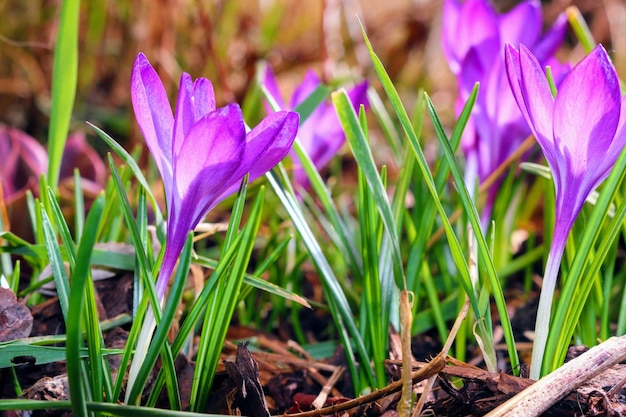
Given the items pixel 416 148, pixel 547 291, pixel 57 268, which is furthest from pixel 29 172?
pixel 547 291

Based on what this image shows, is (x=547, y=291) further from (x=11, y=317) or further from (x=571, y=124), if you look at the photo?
(x=11, y=317)

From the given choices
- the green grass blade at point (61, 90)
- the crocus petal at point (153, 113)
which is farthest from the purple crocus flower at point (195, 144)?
the green grass blade at point (61, 90)

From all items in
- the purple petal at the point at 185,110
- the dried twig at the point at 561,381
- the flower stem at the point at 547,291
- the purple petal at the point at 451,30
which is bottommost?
the dried twig at the point at 561,381

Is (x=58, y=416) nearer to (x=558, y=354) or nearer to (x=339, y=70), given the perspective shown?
(x=558, y=354)

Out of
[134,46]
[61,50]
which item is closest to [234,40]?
[134,46]

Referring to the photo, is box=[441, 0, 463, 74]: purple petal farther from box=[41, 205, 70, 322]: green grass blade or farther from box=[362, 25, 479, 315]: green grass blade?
box=[41, 205, 70, 322]: green grass blade

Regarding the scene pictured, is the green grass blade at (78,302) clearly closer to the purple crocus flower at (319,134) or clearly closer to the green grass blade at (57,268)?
the green grass blade at (57,268)

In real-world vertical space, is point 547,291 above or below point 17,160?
below
